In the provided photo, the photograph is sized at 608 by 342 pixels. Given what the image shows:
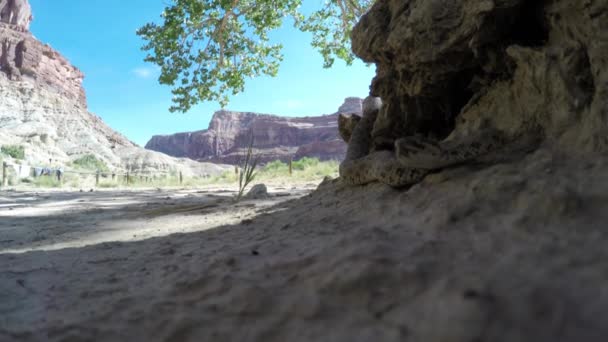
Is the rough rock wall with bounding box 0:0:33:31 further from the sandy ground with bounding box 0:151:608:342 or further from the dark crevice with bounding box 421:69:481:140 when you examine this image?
the sandy ground with bounding box 0:151:608:342

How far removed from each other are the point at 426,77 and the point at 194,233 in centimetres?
211

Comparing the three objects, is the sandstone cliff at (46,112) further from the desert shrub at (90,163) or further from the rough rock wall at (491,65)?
the rough rock wall at (491,65)

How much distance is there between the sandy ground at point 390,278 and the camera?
779 mm

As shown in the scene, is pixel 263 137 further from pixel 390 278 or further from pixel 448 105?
pixel 390 278

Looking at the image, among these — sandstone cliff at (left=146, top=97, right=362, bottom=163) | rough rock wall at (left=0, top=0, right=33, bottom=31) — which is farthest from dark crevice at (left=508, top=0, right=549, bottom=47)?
rough rock wall at (left=0, top=0, right=33, bottom=31)

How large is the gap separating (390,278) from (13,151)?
102 feet

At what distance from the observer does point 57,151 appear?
30750 mm

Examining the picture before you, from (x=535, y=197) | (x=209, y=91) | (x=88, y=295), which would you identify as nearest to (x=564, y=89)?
(x=535, y=197)

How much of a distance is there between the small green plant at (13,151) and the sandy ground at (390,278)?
28.8 meters

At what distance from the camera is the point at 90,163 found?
99.3 feet

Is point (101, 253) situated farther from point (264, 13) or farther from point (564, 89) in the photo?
point (264, 13)

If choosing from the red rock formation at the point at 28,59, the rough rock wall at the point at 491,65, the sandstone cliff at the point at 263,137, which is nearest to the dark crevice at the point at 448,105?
the rough rock wall at the point at 491,65

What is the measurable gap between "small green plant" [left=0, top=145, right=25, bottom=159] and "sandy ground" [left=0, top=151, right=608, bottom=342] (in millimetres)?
28843

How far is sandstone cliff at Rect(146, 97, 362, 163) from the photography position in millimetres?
65438
